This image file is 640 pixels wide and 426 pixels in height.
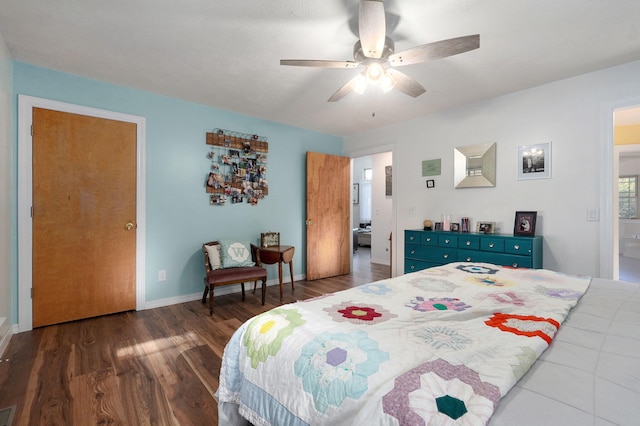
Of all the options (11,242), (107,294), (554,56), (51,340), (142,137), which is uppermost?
(554,56)

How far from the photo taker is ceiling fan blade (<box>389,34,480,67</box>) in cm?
162

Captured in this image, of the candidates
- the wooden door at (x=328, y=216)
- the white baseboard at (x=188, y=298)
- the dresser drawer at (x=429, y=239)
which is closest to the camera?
the white baseboard at (x=188, y=298)

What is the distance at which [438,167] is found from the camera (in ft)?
12.4

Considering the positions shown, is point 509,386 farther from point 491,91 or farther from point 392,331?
point 491,91

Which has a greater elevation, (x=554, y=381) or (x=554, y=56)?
(x=554, y=56)

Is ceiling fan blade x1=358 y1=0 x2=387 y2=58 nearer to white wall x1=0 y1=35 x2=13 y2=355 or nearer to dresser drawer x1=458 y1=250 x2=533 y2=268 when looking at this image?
dresser drawer x1=458 y1=250 x2=533 y2=268

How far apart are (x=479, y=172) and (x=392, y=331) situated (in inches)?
120

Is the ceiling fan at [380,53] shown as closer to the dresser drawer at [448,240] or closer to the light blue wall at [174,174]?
the dresser drawer at [448,240]

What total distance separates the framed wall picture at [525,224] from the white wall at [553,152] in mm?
96

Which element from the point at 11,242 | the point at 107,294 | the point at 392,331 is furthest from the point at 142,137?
the point at 392,331

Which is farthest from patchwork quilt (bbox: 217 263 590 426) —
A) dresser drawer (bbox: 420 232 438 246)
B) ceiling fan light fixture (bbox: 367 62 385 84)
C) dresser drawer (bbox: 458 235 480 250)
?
dresser drawer (bbox: 420 232 438 246)

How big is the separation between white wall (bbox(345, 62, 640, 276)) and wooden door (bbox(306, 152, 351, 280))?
140cm

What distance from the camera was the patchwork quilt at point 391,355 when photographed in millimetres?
690

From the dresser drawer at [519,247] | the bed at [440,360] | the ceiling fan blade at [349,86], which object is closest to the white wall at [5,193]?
the bed at [440,360]
